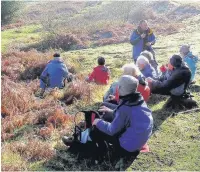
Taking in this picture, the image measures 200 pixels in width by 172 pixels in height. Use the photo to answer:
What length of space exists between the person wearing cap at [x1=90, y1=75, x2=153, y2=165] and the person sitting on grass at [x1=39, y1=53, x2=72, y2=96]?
200 inches

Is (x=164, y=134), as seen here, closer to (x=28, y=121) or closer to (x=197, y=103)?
(x=197, y=103)

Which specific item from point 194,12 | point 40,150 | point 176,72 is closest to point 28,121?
point 40,150

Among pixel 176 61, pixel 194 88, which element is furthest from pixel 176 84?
pixel 194 88

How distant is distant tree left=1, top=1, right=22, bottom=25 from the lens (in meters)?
35.5

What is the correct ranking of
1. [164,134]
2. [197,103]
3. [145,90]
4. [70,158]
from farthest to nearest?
[197,103] < [145,90] < [164,134] < [70,158]

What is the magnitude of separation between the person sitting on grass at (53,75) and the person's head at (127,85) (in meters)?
5.49

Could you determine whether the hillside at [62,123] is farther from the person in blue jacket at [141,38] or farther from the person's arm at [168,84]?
the person in blue jacket at [141,38]

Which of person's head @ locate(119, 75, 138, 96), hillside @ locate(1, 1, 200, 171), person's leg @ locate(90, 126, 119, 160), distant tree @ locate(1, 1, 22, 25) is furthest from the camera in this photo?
distant tree @ locate(1, 1, 22, 25)

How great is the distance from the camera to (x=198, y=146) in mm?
6199

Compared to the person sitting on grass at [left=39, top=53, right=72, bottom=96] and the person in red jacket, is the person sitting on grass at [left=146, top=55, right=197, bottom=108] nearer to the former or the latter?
the person in red jacket

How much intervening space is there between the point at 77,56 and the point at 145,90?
928cm

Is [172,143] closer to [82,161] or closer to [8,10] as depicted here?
[82,161]

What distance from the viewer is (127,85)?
5.07m

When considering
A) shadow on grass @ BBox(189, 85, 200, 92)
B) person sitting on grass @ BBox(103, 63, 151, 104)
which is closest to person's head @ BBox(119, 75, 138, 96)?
person sitting on grass @ BBox(103, 63, 151, 104)
